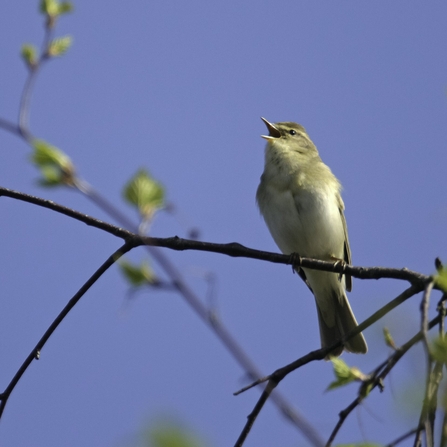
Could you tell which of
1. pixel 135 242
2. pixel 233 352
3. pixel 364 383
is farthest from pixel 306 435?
pixel 135 242

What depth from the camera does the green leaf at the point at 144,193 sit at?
1.95 metres

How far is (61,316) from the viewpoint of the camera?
11.9ft

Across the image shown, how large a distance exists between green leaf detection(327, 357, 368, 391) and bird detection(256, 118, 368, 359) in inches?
140

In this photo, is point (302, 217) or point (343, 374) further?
point (302, 217)

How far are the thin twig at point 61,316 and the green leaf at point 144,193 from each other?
51.1 inches

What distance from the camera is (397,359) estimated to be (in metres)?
2.78

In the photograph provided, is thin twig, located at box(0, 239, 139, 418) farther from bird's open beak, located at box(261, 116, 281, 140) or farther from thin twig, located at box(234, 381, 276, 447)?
bird's open beak, located at box(261, 116, 281, 140)

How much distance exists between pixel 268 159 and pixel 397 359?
535cm

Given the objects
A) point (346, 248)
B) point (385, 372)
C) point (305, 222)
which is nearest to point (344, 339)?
point (385, 372)

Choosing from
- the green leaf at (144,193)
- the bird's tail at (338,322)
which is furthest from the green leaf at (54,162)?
the bird's tail at (338,322)

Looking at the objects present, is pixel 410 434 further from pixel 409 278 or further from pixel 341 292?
pixel 341 292

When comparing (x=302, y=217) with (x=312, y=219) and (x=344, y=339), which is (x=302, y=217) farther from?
(x=344, y=339)

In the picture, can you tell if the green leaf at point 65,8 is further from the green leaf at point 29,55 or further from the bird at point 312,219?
the bird at point 312,219

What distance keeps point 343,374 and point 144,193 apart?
161 cm
